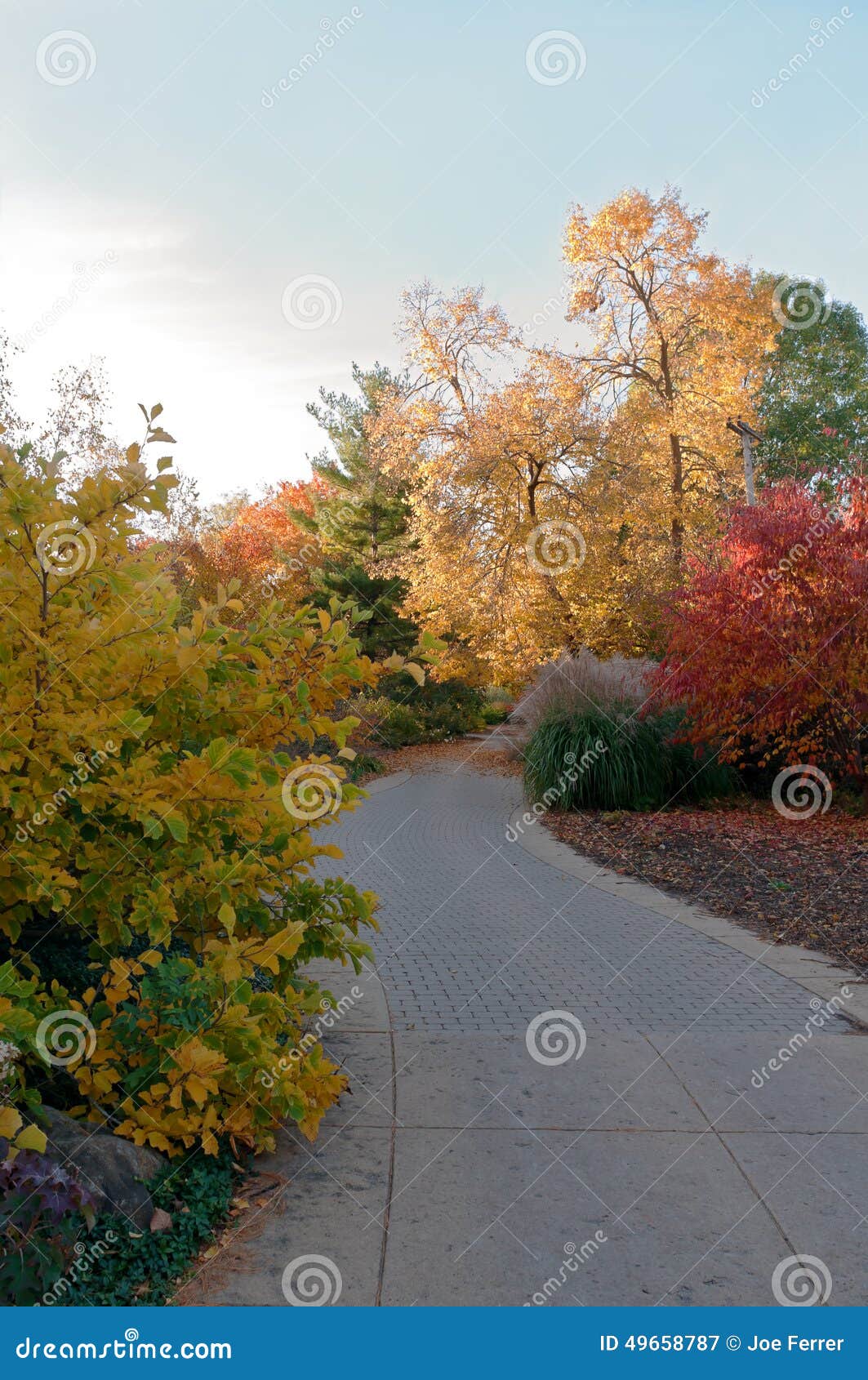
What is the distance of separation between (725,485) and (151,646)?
23.4 m

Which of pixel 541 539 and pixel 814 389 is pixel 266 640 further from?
pixel 814 389

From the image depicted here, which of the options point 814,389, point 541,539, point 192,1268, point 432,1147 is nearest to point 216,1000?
point 192,1268

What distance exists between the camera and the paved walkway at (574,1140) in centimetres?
294

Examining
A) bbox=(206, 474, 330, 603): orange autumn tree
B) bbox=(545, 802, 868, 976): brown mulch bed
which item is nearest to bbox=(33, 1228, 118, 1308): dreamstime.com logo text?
bbox=(545, 802, 868, 976): brown mulch bed

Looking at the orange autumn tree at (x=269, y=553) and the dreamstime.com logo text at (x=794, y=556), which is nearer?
the dreamstime.com logo text at (x=794, y=556)

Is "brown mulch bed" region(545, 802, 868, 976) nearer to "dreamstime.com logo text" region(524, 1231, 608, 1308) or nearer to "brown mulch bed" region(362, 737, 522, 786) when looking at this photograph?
"dreamstime.com logo text" region(524, 1231, 608, 1308)

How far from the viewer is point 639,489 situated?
19234 mm

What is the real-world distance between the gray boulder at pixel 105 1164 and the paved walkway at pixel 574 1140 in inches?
14.9

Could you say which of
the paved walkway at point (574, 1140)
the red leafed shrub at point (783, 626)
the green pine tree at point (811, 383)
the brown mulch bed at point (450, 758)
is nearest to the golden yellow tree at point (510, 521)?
the brown mulch bed at point (450, 758)

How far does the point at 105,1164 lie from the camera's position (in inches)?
121

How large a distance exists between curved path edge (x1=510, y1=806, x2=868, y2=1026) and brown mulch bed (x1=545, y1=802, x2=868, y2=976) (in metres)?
0.14

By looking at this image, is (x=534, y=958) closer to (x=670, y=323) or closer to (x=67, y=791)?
(x=67, y=791)

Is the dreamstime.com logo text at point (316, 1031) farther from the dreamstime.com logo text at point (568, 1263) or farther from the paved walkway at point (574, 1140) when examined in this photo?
the dreamstime.com logo text at point (568, 1263)

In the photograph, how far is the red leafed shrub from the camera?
10.9 m
